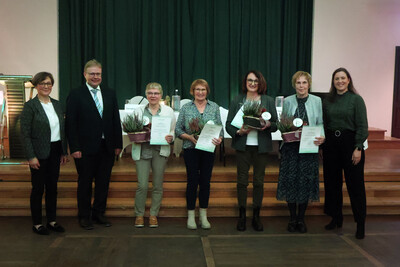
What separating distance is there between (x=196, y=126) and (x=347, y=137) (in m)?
1.29

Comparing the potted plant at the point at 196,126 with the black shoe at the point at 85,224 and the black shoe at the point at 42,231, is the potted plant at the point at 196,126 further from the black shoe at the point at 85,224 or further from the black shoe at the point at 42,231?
the black shoe at the point at 42,231

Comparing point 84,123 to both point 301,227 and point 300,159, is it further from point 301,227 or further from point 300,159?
point 301,227

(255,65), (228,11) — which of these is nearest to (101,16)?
(228,11)

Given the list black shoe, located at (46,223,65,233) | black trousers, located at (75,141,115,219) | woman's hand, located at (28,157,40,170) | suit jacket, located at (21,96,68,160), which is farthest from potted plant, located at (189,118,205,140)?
black shoe, located at (46,223,65,233)

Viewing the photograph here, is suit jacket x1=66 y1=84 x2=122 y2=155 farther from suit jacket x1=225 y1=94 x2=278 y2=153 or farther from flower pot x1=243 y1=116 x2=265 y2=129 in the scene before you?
flower pot x1=243 y1=116 x2=265 y2=129

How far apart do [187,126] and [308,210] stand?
165 cm

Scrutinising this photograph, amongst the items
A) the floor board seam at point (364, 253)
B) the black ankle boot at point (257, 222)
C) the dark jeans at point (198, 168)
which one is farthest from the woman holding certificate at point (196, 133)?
the floor board seam at point (364, 253)

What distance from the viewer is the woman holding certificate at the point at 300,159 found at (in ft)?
10.3

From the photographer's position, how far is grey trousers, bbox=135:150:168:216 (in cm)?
334

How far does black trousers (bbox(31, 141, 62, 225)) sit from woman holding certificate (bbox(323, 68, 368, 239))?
237 centimetres

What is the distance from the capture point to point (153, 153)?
10.9ft

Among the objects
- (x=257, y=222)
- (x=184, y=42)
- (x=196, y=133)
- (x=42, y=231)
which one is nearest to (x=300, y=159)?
(x=257, y=222)

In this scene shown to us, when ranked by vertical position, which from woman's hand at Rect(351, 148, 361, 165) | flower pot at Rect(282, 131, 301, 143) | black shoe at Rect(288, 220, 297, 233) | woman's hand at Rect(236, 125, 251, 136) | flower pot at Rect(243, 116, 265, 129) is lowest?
black shoe at Rect(288, 220, 297, 233)

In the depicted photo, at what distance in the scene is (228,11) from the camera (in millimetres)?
7230
